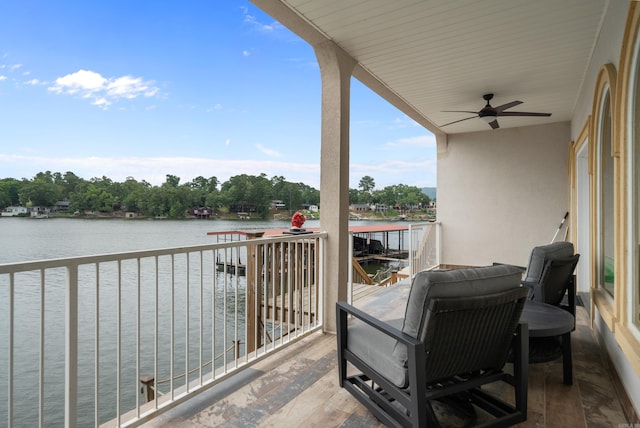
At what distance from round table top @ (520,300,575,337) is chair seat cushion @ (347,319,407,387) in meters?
0.86

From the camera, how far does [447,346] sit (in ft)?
5.69

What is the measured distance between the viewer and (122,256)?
71.2 inches

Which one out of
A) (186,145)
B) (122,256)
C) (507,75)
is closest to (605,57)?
(507,75)

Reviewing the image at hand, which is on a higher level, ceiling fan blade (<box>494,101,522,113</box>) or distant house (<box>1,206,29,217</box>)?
ceiling fan blade (<box>494,101,522,113</box>)

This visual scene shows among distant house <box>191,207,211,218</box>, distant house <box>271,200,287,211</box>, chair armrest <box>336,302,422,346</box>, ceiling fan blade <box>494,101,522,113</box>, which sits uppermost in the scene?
ceiling fan blade <box>494,101,522,113</box>

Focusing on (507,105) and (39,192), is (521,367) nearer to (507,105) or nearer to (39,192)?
(507,105)

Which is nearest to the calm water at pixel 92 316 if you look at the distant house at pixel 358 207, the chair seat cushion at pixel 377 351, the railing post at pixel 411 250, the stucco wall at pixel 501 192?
the distant house at pixel 358 207

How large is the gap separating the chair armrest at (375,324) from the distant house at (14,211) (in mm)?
5175

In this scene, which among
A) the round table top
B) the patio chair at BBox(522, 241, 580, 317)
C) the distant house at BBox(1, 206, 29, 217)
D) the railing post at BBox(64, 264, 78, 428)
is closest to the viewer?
the railing post at BBox(64, 264, 78, 428)

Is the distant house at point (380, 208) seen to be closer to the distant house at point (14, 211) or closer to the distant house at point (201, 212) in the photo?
the distant house at point (201, 212)

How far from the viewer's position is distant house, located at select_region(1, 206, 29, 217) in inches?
197

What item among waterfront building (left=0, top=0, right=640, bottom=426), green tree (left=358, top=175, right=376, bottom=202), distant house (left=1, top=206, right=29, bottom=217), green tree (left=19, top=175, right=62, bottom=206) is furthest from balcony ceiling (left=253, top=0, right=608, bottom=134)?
green tree (left=358, top=175, right=376, bottom=202)

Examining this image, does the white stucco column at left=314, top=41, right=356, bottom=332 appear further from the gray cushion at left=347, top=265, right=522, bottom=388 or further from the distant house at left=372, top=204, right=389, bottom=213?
the distant house at left=372, top=204, right=389, bottom=213

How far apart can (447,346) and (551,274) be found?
65.0 inches
